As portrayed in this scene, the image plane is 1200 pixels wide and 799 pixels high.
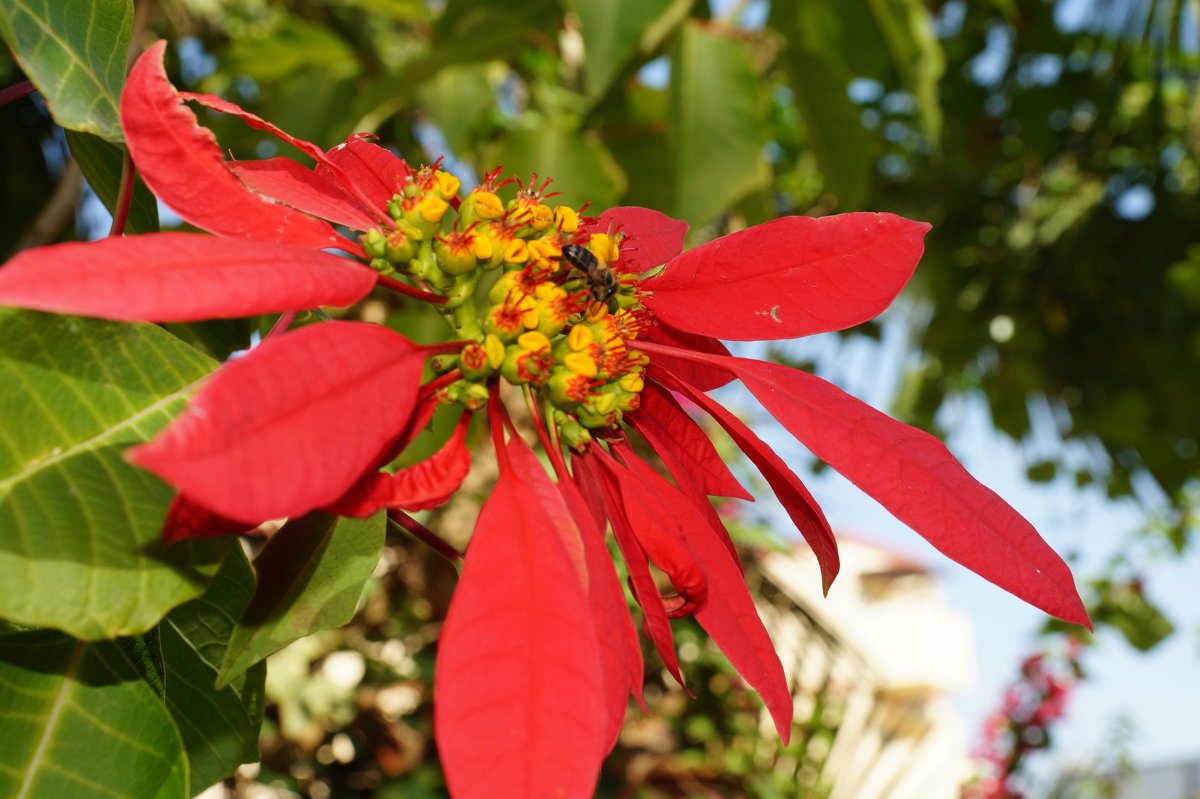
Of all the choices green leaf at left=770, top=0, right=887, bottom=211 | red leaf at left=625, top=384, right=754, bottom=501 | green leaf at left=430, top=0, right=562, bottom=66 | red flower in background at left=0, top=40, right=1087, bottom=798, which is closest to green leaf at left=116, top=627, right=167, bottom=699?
red flower in background at left=0, top=40, right=1087, bottom=798

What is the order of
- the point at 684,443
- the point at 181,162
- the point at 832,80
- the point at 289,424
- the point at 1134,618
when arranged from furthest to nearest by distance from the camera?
the point at 1134,618 → the point at 832,80 → the point at 684,443 → the point at 181,162 → the point at 289,424

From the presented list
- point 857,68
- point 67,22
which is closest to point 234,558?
point 67,22

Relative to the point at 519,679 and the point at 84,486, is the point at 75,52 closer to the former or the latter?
the point at 84,486

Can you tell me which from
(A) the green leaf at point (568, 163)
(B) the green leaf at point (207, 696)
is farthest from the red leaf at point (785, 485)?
(A) the green leaf at point (568, 163)

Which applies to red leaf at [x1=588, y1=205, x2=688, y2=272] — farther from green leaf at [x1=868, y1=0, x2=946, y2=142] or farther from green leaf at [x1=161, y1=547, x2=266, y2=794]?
green leaf at [x1=868, y1=0, x2=946, y2=142]

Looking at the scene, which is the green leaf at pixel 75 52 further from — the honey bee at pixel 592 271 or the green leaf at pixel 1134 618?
the green leaf at pixel 1134 618

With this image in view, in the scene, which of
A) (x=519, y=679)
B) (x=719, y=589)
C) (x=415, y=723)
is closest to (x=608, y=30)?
(x=719, y=589)

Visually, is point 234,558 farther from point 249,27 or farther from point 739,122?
point 249,27
